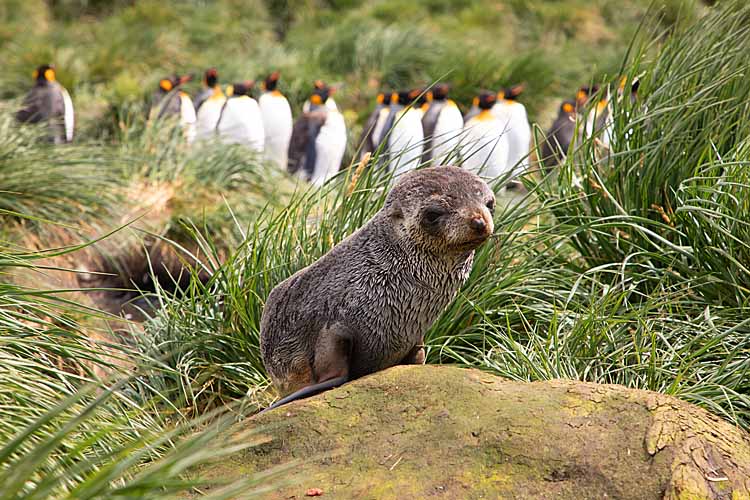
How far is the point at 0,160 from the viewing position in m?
5.74

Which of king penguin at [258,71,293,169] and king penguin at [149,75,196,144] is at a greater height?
king penguin at [149,75,196,144]

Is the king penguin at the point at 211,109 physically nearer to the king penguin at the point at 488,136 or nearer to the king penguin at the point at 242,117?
the king penguin at the point at 242,117

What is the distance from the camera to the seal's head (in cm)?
269

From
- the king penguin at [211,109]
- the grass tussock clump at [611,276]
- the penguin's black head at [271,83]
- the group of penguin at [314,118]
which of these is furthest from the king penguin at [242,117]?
the grass tussock clump at [611,276]

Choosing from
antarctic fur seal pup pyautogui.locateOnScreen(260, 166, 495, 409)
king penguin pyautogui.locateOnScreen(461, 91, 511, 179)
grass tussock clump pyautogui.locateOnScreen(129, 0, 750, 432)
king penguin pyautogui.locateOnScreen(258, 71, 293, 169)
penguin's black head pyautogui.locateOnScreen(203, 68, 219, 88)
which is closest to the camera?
antarctic fur seal pup pyautogui.locateOnScreen(260, 166, 495, 409)

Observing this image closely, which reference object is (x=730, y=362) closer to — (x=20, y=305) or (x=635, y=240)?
(x=635, y=240)

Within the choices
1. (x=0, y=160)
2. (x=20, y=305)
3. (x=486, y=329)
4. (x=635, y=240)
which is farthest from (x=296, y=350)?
(x=0, y=160)

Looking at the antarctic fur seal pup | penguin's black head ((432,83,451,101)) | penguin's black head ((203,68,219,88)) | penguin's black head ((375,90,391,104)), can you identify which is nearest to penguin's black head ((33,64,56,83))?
penguin's black head ((203,68,219,88))

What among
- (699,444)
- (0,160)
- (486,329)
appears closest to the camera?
(699,444)

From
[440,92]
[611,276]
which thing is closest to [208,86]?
[440,92]

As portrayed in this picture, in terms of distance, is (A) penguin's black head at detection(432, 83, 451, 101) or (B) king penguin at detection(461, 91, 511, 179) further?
(A) penguin's black head at detection(432, 83, 451, 101)

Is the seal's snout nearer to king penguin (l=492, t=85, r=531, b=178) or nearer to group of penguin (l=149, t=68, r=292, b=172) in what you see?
group of penguin (l=149, t=68, r=292, b=172)

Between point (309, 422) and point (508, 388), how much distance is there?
63cm

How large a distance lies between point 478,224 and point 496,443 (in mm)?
641
